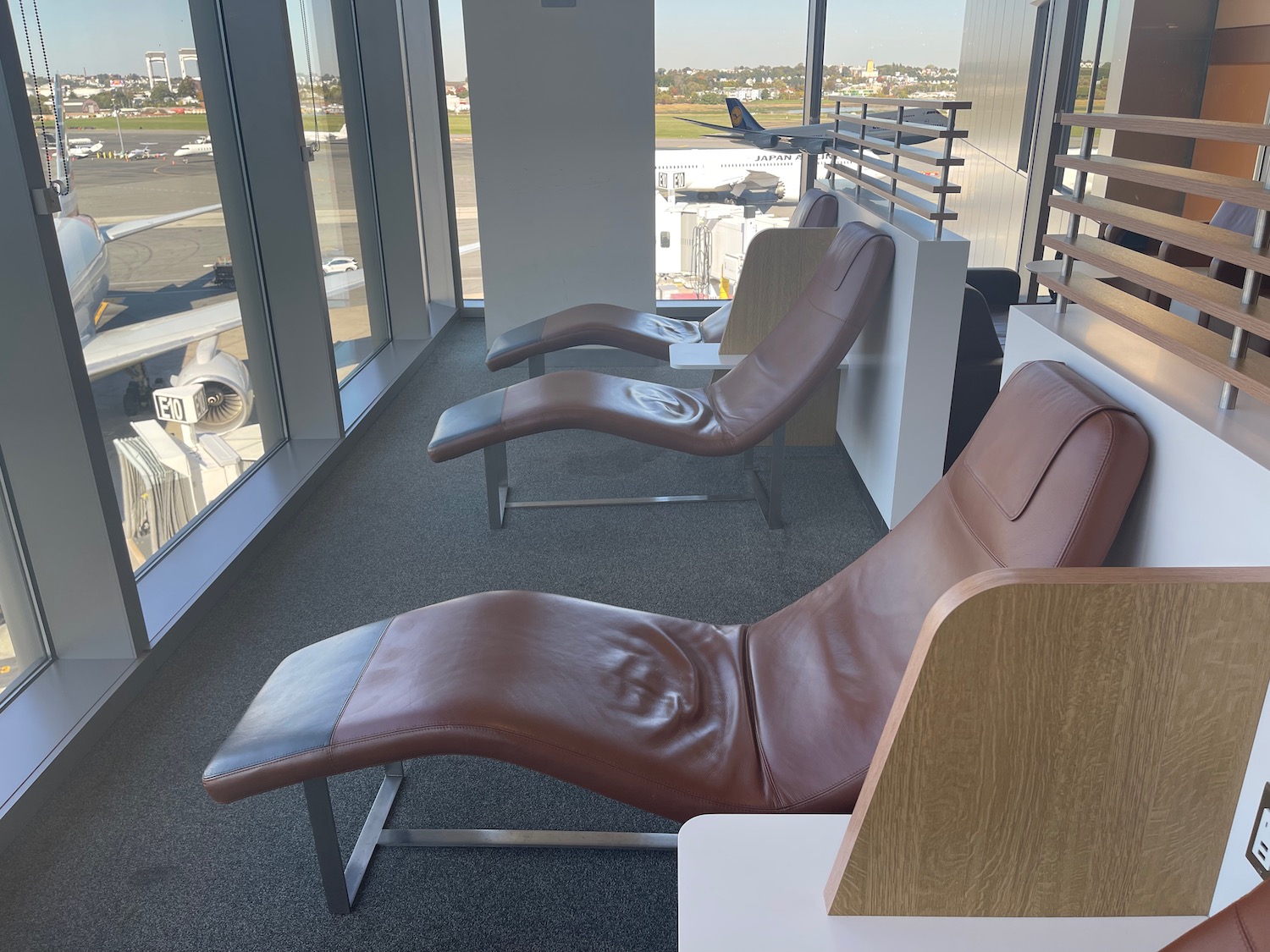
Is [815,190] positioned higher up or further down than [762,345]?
higher up

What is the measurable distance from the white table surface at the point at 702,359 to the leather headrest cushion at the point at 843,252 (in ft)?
1.25

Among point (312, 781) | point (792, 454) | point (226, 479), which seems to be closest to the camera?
point (312, 781)

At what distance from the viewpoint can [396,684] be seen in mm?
1610

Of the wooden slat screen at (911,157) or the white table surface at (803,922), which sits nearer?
the white table surface at (803,922)

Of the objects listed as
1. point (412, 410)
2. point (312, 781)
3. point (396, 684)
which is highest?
point (396, 684)

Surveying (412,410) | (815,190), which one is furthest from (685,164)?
(412,410)

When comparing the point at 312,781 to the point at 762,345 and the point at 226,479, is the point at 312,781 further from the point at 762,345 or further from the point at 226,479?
the point at 762,345

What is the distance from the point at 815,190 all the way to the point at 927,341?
147cm

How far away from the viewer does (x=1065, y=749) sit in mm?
1036

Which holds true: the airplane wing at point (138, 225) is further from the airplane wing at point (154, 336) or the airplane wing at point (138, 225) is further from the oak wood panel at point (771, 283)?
the oak wood panel at point (771, 283)

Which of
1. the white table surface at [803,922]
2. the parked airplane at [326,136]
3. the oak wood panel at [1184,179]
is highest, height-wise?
the oak wood panel at [1184,179]

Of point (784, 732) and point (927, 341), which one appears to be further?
point (927, 341)

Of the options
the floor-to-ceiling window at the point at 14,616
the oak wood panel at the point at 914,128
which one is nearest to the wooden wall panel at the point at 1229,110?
the oak wood panel at the point at 914,128

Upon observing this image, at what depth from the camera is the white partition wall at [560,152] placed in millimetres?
4773
